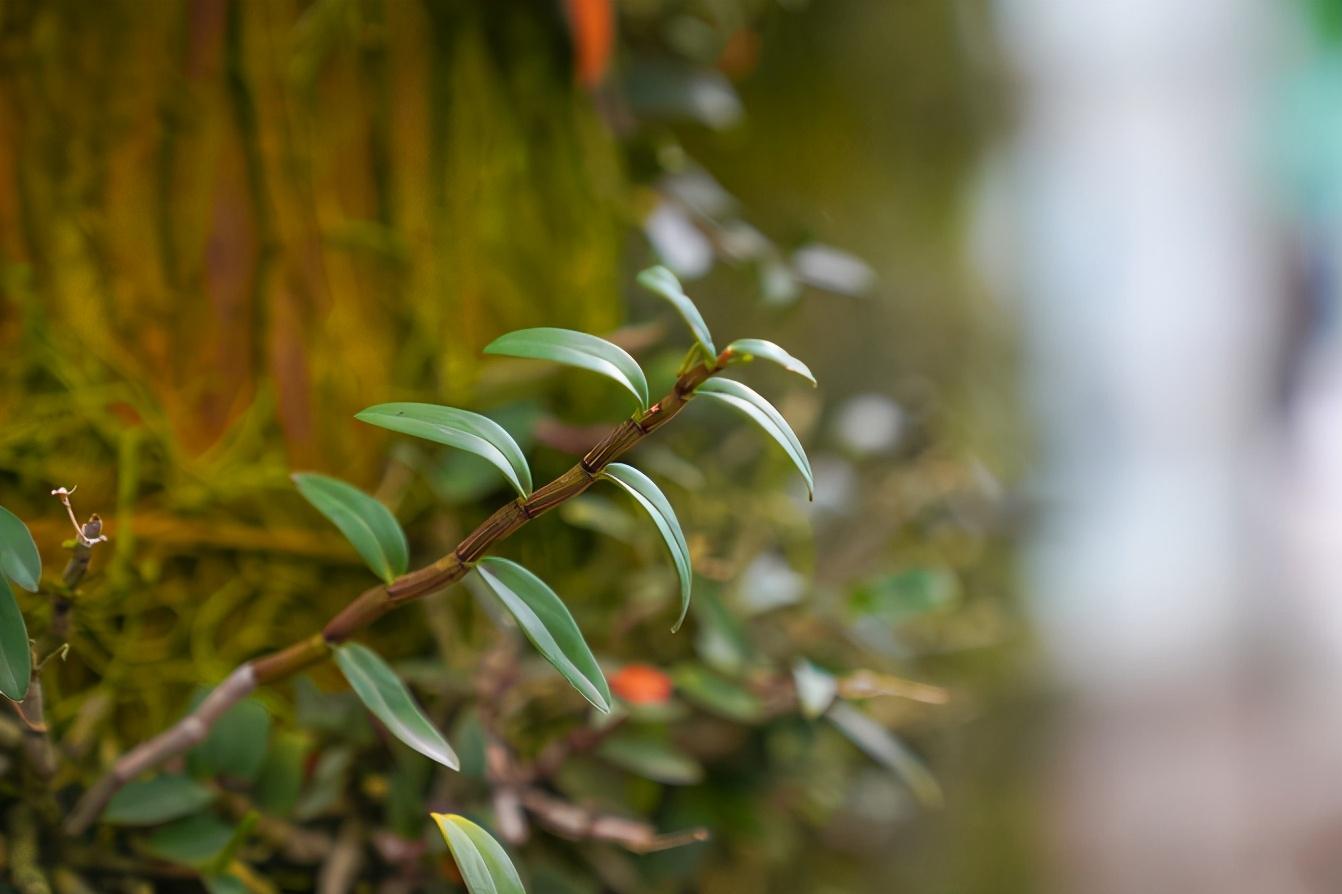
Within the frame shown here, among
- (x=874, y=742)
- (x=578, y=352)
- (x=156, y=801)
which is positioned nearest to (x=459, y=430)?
(x=578, y=352)

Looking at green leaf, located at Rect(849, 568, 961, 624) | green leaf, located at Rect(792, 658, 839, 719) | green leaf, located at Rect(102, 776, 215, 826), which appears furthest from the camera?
green leaf, located at Rect(849, 568, 961, 624)

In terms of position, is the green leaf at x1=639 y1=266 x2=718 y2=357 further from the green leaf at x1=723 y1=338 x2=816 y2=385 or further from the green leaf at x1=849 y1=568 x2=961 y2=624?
the green leaf at x1=849 y1=568 x2=961 y2=624

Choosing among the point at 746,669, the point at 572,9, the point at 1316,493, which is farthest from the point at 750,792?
the point at 1316,493

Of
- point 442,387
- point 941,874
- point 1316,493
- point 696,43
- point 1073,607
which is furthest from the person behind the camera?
point 1316,493

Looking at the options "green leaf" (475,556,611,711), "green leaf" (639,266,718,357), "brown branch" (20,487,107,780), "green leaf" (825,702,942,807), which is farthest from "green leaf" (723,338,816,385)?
"green leaf" (825,702,942,807)

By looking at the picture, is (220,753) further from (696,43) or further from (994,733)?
(994,733)

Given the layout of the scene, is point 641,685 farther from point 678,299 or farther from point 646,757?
point 678,299
